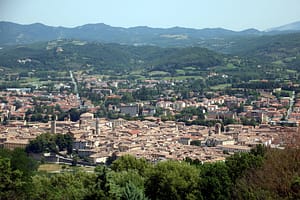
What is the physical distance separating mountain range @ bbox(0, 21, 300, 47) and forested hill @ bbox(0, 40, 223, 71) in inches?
617

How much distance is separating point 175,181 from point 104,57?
52949 millimetres

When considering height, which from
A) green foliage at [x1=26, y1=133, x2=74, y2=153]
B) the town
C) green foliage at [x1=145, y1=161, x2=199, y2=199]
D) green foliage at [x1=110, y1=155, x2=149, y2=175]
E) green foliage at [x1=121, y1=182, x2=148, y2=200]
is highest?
green foliage at [x1=121, y1=182, x2=148, y2=200]

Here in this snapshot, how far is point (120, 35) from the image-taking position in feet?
381

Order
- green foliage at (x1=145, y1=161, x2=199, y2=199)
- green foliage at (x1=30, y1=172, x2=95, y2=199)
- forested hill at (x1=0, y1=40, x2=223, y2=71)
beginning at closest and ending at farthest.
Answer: green foliage at (x1=145, y1=161, x2=199, y2=199) → green foliage at (x1=30, y1=172, x2=95, y2=199) → forested hill at (x1=0, y1=40, x2=223, y2=71)

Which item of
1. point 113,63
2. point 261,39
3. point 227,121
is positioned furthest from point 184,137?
point 261,39

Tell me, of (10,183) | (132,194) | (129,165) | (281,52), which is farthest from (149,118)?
(281,52)

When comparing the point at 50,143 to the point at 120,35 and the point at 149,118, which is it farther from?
the point at 120,35

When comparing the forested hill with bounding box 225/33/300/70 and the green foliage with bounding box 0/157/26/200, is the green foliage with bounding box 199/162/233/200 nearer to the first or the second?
the green foliage with bounding box 0/157/26/200

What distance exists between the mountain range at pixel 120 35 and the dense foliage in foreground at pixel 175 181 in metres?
66.8

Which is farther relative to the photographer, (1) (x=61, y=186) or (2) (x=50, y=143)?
(2) (x=50, y=143)

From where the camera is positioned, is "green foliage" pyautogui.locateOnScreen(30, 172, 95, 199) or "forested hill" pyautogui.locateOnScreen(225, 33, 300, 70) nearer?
"green foliage" pyautogui.locateOnScreen(30, 172, 95, 199)

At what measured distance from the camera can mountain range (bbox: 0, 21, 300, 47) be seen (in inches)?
3447

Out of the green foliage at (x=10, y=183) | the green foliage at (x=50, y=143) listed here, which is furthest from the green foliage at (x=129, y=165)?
the green foliage at (x=50, y=143)

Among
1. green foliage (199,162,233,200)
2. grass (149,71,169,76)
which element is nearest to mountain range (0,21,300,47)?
grass (149,71,169,76)
